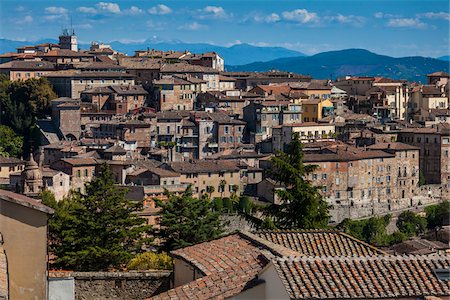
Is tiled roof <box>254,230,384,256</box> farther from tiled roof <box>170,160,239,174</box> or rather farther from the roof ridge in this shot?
tiled roof <box>170,160,239,174</box>

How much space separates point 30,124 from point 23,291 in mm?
60813

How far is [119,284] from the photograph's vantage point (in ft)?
42.3

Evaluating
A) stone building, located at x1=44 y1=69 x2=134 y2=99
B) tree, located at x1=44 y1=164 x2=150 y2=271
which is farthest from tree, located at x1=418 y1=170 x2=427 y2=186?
tree, located at x1=44 y1=164 x2=150 y2=271

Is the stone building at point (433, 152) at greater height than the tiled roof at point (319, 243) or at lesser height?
lesser

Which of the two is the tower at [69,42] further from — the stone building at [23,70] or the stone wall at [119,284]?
the stone wall at [119,284]

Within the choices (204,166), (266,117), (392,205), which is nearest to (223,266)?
(204,166)

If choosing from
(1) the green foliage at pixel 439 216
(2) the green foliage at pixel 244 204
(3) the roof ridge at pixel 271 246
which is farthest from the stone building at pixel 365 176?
(3) the roof ridge at pixel 271 246

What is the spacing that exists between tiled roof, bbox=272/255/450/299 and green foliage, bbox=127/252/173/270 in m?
8.67

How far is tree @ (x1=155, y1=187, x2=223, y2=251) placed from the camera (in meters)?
23.2

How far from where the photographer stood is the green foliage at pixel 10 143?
213ft

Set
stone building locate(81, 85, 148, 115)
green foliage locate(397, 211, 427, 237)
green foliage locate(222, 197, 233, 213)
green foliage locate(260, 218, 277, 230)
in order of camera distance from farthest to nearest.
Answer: stone building locate(81, 85, 148, 115) < green foliage locate(397, 211, 427, 237) < green foliage locate(222, 197, 233, 213) < green foliage locate(260, 218, 277, 230)

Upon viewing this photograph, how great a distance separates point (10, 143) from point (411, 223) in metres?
25.4

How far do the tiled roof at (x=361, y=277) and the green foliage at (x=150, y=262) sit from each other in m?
8.67

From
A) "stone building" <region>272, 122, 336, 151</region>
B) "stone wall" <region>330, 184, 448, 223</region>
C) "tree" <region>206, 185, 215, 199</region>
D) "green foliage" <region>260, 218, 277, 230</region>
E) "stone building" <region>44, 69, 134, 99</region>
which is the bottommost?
"stone wall" <region>330, 184, 448, 223</region>
